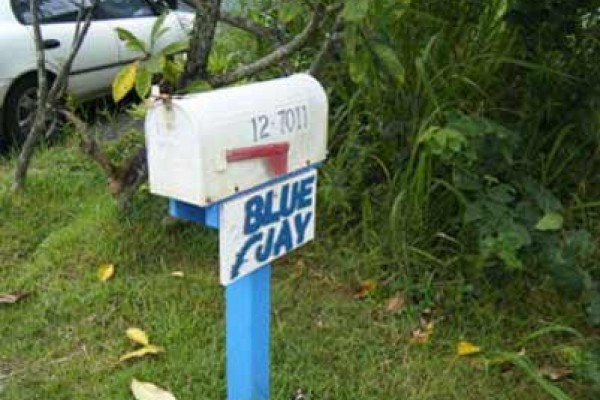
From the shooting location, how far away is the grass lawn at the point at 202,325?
2.46 meters

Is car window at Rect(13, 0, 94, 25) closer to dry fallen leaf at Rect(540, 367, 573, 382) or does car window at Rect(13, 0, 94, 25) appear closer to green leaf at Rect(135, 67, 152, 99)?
green leaf at Rect(135, 67, 152, 99)

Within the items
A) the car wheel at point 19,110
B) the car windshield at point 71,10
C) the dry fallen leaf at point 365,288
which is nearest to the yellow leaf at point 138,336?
the dry fallen leaf at point 365,288

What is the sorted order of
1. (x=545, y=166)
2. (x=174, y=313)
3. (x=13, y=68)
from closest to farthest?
(x=174, y=313) → (x=545, y=166) → (x=13, y=68)

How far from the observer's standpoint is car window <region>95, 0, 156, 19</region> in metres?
6.42

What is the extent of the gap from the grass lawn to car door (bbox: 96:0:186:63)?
326 cm

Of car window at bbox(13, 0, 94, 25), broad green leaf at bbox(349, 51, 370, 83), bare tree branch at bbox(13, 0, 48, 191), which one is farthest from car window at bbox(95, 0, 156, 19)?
broad green leaf at bbox(349, 51, 370, 83)

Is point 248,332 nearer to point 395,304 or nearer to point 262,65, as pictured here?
point 395,304

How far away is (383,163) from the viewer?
3277mm

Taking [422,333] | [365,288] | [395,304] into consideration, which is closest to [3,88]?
[365,288]

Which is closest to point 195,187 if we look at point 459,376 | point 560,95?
point 459,376

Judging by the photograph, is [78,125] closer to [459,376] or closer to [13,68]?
[459,376]

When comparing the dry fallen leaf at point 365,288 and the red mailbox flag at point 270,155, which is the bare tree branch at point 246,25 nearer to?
the dry fallen leaf at point 365,288

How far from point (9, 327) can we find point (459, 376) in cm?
150

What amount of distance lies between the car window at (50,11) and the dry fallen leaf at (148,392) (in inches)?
157
